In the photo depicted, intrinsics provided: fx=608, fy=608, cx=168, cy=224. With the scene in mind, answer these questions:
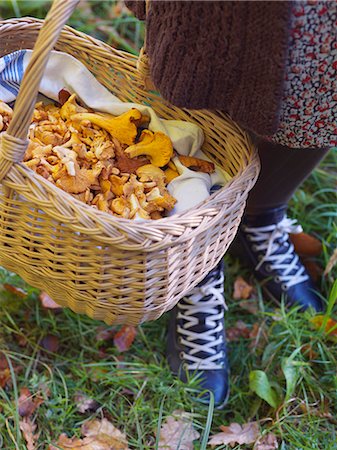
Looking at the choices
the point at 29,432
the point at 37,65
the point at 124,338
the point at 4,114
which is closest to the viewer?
the point at 37,65

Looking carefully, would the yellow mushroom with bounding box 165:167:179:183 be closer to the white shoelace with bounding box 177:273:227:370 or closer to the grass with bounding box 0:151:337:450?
the white shoelace with bounding box 177:273:227:370

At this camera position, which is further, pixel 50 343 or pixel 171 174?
pixel 50 343

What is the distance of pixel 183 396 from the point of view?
1.29 meters

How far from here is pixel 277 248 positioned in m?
1.49

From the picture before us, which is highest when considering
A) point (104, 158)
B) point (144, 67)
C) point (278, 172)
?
point (144, 67)

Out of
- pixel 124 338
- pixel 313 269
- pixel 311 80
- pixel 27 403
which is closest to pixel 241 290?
pixel 313 269

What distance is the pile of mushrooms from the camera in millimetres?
988

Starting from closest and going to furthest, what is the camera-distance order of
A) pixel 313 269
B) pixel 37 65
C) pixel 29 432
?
1. pixel 37 65
2. pixel 29 432
3. pixel 313 269

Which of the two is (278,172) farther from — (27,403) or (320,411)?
(27,403)

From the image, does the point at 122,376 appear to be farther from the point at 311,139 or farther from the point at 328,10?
the point at 328,10

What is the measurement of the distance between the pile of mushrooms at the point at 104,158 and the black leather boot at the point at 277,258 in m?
0.40

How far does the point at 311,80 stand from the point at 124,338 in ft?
2.40

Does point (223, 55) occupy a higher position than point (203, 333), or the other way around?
point (223, 55)

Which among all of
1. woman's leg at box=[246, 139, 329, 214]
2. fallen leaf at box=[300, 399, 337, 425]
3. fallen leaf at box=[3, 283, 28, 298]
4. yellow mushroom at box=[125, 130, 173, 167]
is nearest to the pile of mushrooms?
yellow mushroom at box=[125, 130, 173, 167]
